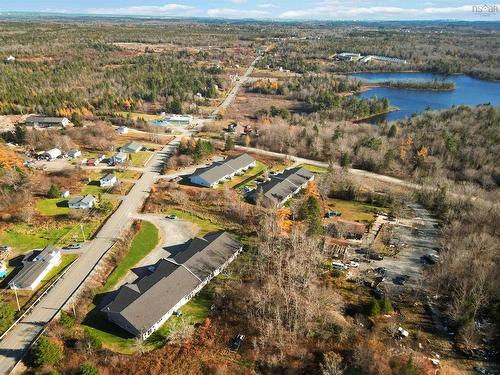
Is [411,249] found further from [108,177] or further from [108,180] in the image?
[108,177]

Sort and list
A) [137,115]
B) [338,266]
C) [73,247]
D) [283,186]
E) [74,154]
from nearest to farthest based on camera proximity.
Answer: [338,266] → [73,247] → [283,186] → [74,154] → [137,115]

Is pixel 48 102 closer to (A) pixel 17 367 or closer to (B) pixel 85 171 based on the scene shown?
(B) pixel 85 171

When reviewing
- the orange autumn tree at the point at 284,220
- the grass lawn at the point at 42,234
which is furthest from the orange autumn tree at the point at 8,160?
the orange autumn tree at the point at 284,220

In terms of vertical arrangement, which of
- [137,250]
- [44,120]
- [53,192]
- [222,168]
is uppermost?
[44,120]

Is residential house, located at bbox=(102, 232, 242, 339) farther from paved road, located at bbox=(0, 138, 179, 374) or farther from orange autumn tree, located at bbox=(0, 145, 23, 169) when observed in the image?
orange autumn tree, located at bbox=(0, 145, 23, 169)

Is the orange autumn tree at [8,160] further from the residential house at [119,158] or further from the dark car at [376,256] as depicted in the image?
the dark car at [376,256]

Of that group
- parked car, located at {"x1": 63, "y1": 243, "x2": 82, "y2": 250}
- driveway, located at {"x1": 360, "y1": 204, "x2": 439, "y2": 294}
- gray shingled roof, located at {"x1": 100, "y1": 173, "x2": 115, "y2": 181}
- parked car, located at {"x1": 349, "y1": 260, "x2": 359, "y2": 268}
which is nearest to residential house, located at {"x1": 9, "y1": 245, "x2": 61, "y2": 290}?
parked car, located at {"x1": 63, "y1": 243, "x2": 82, "y2": 250}

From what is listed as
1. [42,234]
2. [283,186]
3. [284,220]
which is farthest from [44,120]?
[284,220]
